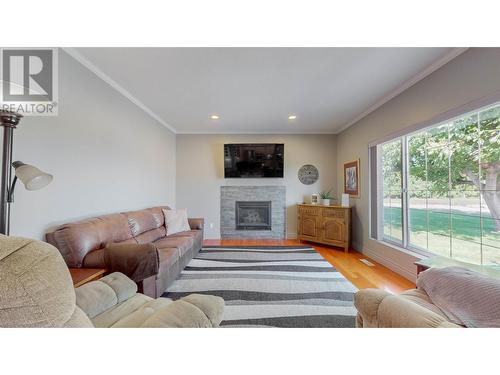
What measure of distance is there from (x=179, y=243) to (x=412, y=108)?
11.0 ft

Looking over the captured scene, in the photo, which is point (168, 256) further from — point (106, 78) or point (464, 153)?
point (464, 153)

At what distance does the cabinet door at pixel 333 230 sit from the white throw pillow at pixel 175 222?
267 cm

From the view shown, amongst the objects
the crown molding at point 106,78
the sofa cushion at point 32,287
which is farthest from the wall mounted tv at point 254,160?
the sofa cushion at point 32,287

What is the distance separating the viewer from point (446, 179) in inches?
83.7

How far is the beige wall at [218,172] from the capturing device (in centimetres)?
463

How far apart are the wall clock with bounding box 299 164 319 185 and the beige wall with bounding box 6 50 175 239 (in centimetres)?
330

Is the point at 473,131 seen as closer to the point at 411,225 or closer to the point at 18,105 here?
the point at 411,225

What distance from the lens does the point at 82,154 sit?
206 centimetres

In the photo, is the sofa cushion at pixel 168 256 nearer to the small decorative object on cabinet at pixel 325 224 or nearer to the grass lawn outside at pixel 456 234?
the small decorative object on cabinet at pixel 325 224

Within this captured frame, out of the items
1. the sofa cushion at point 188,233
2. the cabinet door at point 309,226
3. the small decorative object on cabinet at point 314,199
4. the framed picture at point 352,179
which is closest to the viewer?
the sofa cushion at point 188,233

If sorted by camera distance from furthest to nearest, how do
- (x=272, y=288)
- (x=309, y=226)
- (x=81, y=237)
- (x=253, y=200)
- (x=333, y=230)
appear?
1. (x=253, y=200)
2. (x=309, y=226)
3. (x=333, y=230)
4. (x=272, y=288)
5. (x=81, y=237)

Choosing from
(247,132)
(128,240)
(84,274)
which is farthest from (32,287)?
(247,132)
